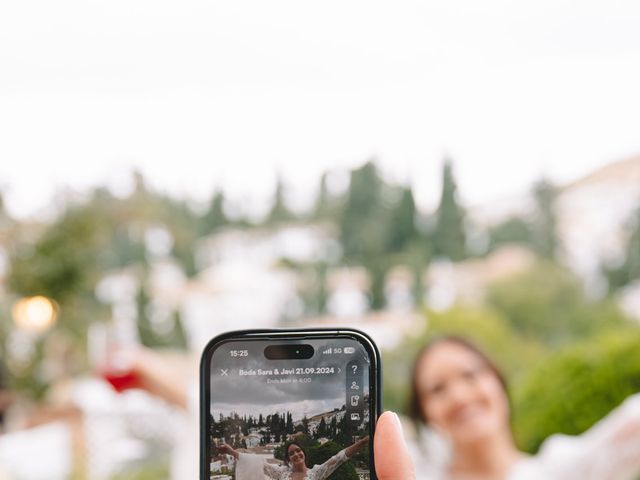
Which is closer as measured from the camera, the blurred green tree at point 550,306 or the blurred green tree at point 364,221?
the blurred green tree at point 550,306

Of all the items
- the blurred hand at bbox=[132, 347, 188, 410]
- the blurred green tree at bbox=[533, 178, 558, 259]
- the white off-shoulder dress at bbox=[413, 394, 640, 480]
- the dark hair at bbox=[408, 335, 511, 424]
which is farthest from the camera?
the blurred green tree at bbox=[533, 178, 558, 259]

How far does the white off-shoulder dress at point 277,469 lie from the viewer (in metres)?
0.53

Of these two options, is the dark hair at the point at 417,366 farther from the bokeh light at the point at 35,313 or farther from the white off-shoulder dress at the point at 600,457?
the bokeh light at the point at 35,313

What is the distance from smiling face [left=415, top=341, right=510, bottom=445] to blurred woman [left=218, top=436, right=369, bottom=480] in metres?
1.01

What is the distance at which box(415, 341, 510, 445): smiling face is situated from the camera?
151cm

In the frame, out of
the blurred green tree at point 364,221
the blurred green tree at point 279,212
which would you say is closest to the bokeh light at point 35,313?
the blurred green tree at point 279,212

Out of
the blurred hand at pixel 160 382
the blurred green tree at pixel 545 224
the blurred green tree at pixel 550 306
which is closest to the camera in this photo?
the blurred hand at pixel 160 382

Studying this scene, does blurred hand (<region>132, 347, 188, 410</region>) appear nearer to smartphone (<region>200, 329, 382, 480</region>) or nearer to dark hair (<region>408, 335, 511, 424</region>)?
dark hair (<region>408, 335, 511, 424</region>)

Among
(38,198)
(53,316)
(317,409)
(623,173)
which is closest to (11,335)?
(53,316)

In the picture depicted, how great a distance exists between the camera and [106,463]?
8.14 ft

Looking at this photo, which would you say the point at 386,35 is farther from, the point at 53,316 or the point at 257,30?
the point at 53,316

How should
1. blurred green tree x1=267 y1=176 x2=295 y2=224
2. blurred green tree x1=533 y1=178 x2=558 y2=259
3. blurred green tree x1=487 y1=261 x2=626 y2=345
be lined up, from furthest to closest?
1. blurred green tree x1=267 y1=176 x2=295 y2=224
2. blurred green tree x1=533 y1=178 x2=558 y2=259
3. blurred green tree x1=487 y1=261 x2=626 y2=345

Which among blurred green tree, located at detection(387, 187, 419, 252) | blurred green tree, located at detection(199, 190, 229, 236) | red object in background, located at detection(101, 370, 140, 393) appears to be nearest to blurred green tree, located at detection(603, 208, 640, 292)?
blurred green tree, located at detection(387, 187, 419, 252)

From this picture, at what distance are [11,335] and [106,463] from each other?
56 centimetres
